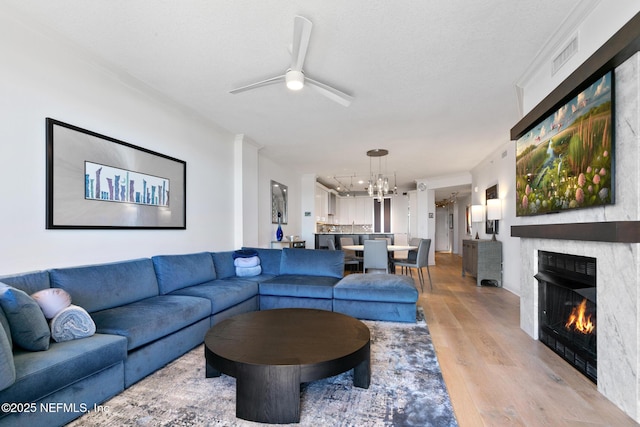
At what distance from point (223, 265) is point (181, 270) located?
2.42 ft

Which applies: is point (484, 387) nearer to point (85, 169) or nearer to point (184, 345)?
point (184, 345)

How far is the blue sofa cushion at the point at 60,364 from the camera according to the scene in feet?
4.61

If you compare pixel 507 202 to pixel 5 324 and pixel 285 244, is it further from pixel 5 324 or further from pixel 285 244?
pixel 5 324

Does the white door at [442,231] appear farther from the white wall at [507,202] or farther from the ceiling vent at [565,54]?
the ceiling vent at [565,54]

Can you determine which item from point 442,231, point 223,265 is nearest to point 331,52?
point 223,265

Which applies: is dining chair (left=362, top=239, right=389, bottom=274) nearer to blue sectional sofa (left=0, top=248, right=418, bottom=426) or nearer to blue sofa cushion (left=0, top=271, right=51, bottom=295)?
blue sectional sofa (left=0, top=248, right=418, bottom=426)

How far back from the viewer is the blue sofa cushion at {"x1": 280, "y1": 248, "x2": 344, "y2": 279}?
4.10 m

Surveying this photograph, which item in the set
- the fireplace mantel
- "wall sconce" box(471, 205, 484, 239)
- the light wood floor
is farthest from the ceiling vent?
"wall sconce" box(471, 205, 484, 239)

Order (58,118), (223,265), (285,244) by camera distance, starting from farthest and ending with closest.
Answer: (285,244) → (223,265) → (58,118)

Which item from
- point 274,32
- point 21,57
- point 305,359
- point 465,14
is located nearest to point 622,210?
point 465,14

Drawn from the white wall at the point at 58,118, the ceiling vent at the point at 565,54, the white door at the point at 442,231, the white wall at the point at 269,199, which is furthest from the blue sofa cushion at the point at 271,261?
the white door at the point at 442,231

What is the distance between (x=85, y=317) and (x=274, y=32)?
233 cm

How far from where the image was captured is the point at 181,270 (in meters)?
3.24

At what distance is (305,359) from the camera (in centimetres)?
168
